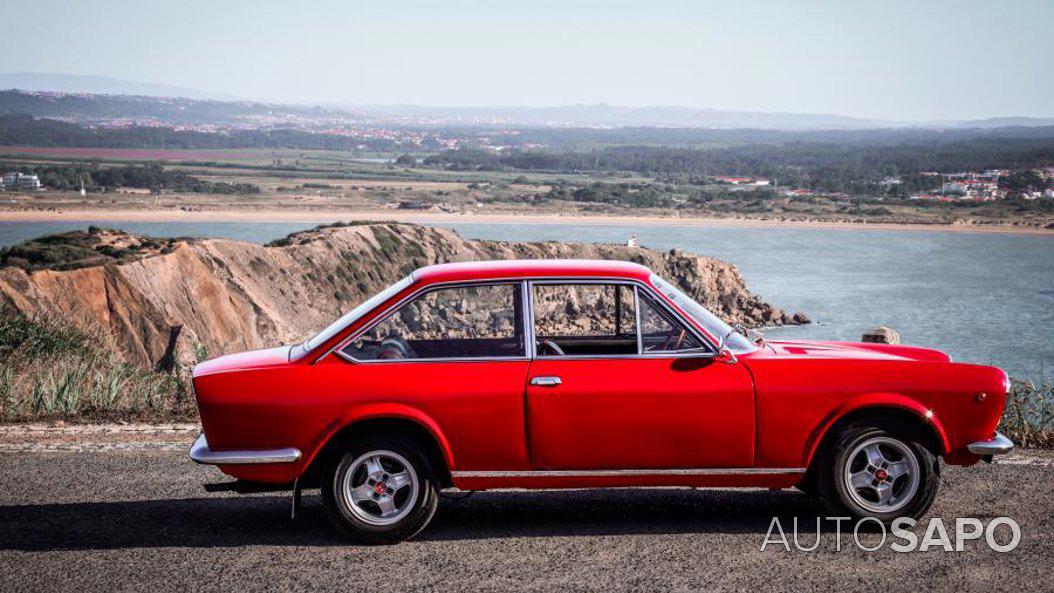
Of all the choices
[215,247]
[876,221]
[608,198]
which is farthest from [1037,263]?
[215,247]

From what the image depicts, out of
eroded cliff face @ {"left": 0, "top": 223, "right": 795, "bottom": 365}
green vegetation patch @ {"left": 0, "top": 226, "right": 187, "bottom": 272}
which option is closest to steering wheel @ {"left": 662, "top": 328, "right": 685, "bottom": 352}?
eroded cliff face @ {"left": 0, "top": 223, "right": 795, "bottom": 365}

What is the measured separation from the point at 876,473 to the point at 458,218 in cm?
12206

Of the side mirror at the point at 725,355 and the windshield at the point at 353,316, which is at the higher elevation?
the windshield at the point at 353,316

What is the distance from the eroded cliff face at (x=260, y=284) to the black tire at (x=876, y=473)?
14.2 m

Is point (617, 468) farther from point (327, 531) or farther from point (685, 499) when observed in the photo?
point (327, 531)

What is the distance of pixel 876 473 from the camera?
655cm

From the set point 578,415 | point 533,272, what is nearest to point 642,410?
point 578,415

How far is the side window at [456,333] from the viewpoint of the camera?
21.6 ft

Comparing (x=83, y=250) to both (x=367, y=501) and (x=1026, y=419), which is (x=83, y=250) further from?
(x=367, y=501)

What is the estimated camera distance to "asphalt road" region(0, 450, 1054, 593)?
5.87 meters

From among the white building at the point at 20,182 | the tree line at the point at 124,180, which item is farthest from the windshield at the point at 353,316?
the white building at the point at 20,182

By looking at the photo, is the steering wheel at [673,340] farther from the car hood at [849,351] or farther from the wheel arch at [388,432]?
the wheel arch at [388,432]

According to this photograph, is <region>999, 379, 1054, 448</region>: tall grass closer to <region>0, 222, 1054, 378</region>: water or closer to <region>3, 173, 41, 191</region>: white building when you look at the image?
<region>0, 222, 1054, 378</region>: water

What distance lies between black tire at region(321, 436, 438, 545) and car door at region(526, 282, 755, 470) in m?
0.62
